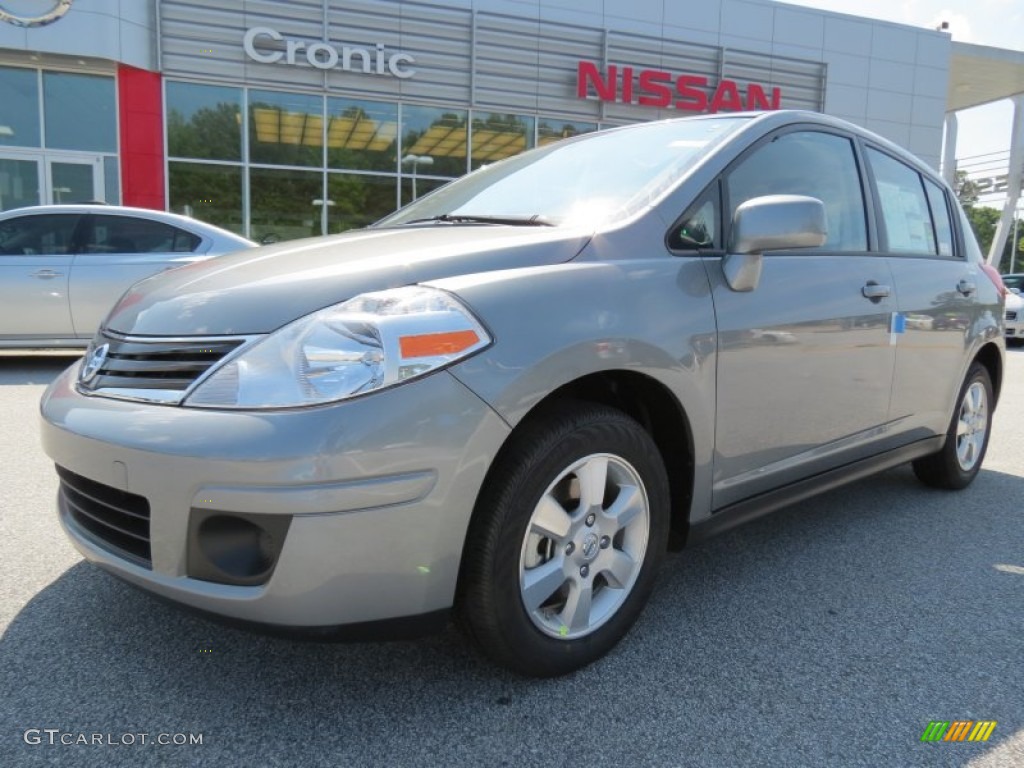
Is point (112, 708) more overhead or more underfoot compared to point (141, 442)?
more underfoot

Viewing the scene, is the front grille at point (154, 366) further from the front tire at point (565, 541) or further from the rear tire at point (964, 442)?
the rear tire at point (964, 442)

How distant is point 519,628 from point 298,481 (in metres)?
0.67

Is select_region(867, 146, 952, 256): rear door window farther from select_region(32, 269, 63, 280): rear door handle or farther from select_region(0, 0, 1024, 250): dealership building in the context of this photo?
select_region(0, 0, 1024, 250): dealership building

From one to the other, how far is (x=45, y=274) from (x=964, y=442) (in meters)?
7.20

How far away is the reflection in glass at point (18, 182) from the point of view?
12.2 meters

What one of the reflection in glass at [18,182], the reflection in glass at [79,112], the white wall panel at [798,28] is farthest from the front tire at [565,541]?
the white wall panel at [798,28]

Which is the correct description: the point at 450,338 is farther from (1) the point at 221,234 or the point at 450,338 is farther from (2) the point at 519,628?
(1) the point at 221,234

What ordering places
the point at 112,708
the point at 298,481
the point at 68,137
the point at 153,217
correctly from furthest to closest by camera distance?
the point at 68,137 → the point at 153,217 → the point at 112,708 → the point at 298,481

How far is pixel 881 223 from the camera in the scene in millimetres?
3174

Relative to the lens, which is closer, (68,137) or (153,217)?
(153,217)

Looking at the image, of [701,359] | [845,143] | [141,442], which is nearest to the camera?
[141,442]

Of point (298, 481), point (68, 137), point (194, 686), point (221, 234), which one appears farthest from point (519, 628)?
point (68, 137)

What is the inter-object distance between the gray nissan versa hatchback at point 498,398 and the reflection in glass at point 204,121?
11631 mm

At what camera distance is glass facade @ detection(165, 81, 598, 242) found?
13000 mm
